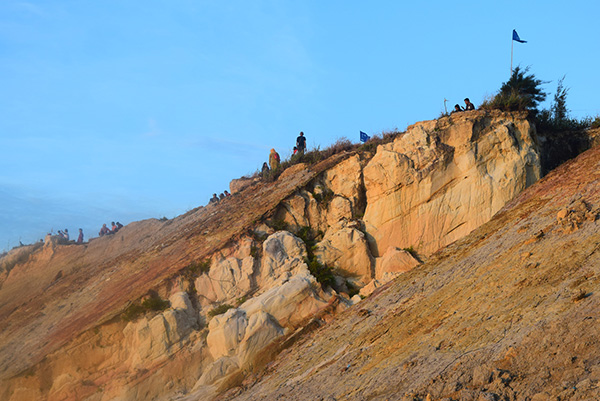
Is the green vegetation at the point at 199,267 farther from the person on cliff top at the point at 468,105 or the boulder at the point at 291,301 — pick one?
the person on cliff top at the point at 468,105

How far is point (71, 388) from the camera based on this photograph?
15977 mm

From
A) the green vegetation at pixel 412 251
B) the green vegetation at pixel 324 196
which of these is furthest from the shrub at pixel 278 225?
the green vegetation at pixel 412 251

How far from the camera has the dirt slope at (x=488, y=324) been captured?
8.09 metres

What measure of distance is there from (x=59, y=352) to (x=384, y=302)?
30.4 ft

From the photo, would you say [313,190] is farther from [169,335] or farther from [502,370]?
[502,370]

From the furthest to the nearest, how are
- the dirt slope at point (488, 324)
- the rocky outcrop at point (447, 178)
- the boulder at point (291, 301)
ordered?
the rocky outcrop at point (447, 178) < the boulder at point (291, 301) < the dirt slope at point (488, 324)

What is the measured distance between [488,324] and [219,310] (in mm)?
8874

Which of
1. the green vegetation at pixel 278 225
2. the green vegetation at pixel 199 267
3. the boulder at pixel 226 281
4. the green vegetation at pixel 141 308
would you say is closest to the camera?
the green vegetation at pixel 141 308

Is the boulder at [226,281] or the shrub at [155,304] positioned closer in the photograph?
the shrub at [155,304]

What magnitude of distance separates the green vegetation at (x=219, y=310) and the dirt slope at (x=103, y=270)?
1.89 meters

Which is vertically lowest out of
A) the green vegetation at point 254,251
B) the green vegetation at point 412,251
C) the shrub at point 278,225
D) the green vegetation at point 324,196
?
the green vegetation at point 412,251

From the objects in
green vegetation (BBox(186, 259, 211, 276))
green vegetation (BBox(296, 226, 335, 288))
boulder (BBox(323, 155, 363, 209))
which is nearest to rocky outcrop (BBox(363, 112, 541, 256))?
boulder (BBox(323, 155, 363, 209))

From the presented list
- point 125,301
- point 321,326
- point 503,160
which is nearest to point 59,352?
point 125,301

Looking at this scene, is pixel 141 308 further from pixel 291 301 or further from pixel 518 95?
pixel 518 95
